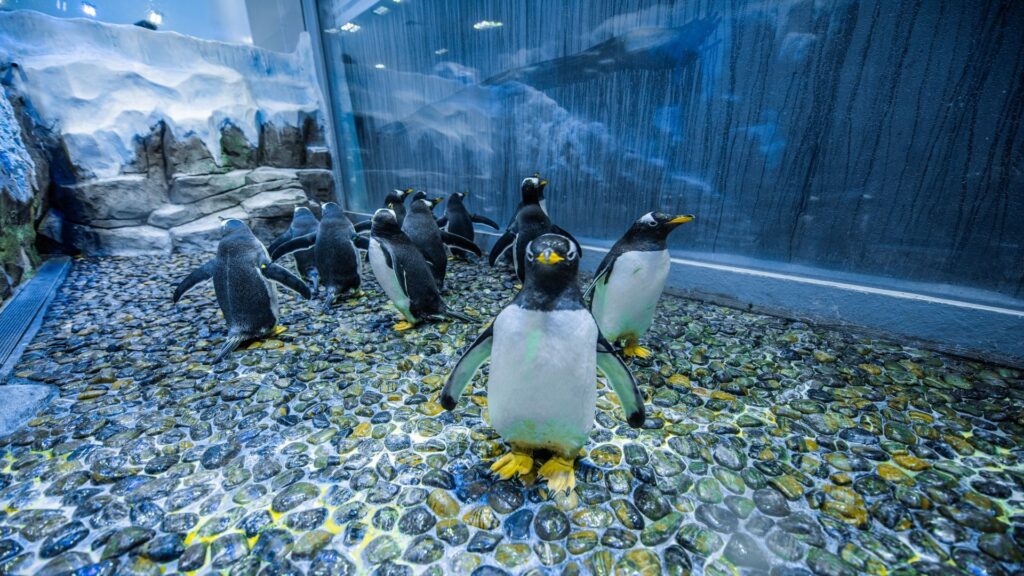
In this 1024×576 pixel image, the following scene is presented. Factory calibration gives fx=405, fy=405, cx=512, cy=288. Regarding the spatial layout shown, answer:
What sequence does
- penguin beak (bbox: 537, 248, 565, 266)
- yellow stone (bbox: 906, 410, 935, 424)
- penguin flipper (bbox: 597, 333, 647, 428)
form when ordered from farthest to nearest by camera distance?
1. yellow stone (bbox: 906, 410, 935, 424)
2. penguin flipper (bbox: 597, 333, 647, 428)
3. penguin beak (bbox: 537, 248, 565, 266)

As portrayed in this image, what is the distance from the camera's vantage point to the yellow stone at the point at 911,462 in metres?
1.64

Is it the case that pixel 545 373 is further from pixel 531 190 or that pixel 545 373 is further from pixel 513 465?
pixel 531 190

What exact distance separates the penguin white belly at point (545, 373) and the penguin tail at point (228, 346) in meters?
2.05

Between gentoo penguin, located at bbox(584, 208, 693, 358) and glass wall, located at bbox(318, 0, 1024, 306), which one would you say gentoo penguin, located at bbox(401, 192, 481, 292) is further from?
gentoo penguin, located at bbox(584, 208, 693, 358)

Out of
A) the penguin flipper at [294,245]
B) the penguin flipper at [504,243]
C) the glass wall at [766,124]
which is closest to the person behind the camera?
the glass wall at [766,124]

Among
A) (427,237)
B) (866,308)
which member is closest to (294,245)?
(427,237)

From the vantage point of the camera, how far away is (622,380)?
1515mm

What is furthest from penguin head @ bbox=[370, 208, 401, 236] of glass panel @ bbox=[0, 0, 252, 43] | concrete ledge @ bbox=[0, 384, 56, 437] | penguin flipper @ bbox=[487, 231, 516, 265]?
glass panel @ bbox=[0, 0, 252, 43]

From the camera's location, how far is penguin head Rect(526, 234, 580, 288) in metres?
1.32

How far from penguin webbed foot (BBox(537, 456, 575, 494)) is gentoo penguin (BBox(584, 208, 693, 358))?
103 centimetres

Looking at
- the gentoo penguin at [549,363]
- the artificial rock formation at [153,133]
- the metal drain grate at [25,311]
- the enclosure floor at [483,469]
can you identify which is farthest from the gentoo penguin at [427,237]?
the artificial rock formation at [153,133]

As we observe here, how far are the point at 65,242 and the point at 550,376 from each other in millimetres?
6678

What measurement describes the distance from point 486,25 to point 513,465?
4.85 metres

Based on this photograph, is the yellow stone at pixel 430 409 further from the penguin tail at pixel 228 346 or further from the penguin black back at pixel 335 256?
the penguin black back at pixel 335 256
